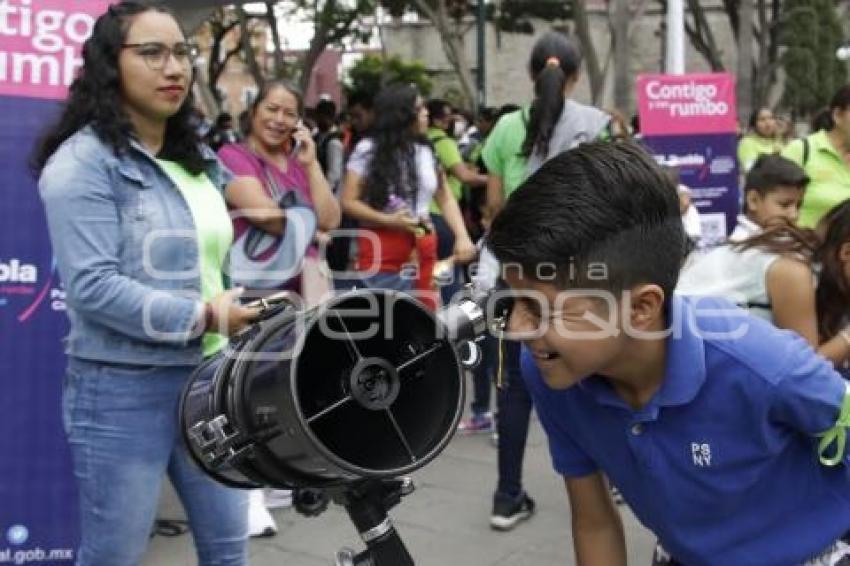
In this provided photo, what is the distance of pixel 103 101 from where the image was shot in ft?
7.77

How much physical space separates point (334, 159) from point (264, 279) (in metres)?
4.22

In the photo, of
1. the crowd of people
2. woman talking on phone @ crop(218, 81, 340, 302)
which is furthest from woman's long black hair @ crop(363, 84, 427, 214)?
woman talking on phone @ crop(218, 81, 340, 302)

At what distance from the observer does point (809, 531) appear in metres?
1.70

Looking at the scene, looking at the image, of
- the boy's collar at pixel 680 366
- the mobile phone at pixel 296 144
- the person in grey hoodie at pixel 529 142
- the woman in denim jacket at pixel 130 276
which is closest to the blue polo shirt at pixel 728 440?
the boy's collar at pixel 680 366

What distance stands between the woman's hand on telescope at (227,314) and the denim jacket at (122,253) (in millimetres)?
40

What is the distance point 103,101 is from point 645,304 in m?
1.37

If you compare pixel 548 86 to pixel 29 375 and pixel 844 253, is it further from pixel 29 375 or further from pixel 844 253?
pixel 29 375

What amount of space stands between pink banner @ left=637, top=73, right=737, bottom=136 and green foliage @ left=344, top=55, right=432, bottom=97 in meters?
25.3

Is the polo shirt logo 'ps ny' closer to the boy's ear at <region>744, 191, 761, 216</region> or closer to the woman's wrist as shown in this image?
the woman's wrist

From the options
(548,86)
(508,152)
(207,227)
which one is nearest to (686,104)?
(508,152)

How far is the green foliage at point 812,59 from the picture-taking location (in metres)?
33.4

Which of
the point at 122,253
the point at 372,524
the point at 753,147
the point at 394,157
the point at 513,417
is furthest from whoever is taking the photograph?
the point at 753,147

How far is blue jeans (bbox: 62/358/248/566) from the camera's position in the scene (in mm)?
2316

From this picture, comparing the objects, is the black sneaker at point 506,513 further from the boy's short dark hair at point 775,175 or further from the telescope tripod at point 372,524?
the telescope tripod at point 372,524
